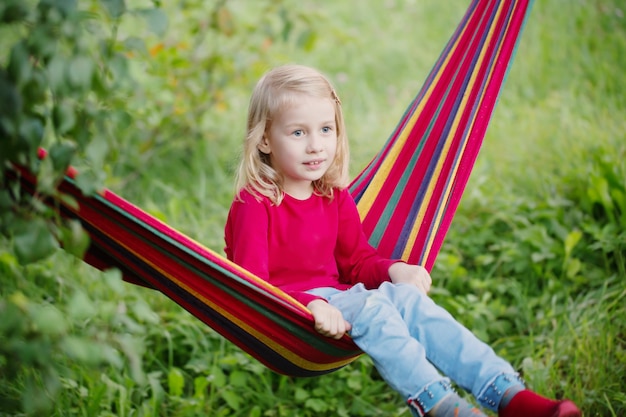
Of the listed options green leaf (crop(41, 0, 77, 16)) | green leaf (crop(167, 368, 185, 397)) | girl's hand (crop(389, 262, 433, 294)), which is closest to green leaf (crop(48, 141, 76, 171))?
green leaf (crop(41, 0, 77, 16))

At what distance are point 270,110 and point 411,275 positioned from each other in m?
0.56

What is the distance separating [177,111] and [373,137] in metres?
1.12

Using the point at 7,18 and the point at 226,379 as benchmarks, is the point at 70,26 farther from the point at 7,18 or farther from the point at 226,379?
the point at 226,379

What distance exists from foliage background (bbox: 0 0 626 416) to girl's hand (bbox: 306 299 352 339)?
389mm

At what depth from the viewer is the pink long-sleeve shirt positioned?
5.89 ft

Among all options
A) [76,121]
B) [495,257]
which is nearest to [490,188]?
[495,257]

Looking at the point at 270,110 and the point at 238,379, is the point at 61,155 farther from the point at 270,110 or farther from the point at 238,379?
the point at 238,379

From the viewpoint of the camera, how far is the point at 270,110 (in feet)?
6.02

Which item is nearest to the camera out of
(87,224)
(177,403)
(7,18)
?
(7,18)

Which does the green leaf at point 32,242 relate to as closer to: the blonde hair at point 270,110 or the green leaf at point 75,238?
the green leaf at point 75,238

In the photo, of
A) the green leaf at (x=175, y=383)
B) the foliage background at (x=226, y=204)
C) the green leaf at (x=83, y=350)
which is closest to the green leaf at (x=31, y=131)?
the foliage background at (x=226, y=204)

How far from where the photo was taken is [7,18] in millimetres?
1062

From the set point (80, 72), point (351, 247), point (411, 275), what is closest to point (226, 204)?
point (351, 247)

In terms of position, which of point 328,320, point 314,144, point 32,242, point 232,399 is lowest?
point 232,399
